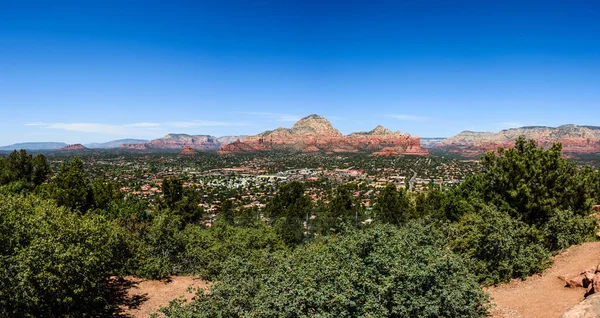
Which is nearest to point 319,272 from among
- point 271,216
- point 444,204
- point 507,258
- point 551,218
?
point 507,258

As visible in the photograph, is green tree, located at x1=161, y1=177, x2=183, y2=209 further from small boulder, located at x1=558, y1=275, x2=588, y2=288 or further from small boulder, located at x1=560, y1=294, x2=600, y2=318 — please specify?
small boulder, located at x1=560, y1=294, x2=600, y2=318

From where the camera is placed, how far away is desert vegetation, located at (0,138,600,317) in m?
8.13

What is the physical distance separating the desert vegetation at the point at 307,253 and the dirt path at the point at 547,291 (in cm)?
55

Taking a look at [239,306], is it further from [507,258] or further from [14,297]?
[507,258]

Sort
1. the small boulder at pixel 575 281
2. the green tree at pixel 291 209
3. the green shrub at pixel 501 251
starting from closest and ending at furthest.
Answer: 1. the small boulder at pixel 575 281
2. the green shrub at pixel 501 251
3. the green tree at pixel 291 209

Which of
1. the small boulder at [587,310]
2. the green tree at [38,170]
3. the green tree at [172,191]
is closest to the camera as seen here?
the small boulder at [587,310]

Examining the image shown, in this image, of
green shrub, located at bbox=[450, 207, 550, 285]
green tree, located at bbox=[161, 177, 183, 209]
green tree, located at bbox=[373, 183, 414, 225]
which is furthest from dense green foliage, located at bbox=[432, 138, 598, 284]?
green tree, located at bbox=[161, 177, 183, 209]

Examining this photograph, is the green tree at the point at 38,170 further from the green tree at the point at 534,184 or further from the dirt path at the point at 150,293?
the green tree at the point at 534,184

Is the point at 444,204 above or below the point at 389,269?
below

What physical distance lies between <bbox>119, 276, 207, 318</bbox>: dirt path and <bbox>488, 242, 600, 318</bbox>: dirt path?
11.5 m

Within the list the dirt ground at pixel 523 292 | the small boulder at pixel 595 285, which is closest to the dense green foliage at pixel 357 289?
the dirt ground at pixel 523 292

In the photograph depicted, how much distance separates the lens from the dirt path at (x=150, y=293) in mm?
13664

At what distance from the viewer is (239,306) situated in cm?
841

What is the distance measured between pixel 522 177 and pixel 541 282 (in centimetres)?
605
